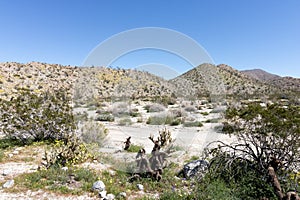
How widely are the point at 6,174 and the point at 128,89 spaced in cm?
3133

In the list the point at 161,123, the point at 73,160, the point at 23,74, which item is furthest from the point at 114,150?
the point at 23,74

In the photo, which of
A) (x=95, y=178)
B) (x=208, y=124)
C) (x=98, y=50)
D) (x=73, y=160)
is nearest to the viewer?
(x=95, y=178)

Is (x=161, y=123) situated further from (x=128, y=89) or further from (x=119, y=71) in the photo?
(x=119, y=71)

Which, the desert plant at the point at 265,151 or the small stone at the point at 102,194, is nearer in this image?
the small stone at the point at 102,194

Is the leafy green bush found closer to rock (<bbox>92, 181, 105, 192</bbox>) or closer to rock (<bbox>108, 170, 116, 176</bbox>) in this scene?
rock (<bbox>108, 170, 116, 176</bbox>)

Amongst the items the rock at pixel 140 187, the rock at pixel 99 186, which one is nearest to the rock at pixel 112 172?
the rock at pixel 99 186

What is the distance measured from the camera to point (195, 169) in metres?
5.16

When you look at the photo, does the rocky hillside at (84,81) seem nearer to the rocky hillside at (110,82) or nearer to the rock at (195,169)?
the rocky hillside at (110,82)

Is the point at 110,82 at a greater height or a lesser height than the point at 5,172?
greater

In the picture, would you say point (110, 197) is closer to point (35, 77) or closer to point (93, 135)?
point (93, 135)

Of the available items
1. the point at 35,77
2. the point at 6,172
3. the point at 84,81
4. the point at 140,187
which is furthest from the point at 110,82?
the point at 140,187

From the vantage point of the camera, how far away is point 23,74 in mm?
29734

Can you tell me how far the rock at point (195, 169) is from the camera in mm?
5051

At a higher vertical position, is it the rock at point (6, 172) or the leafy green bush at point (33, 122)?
the leafy green bush at point (33, 122)
